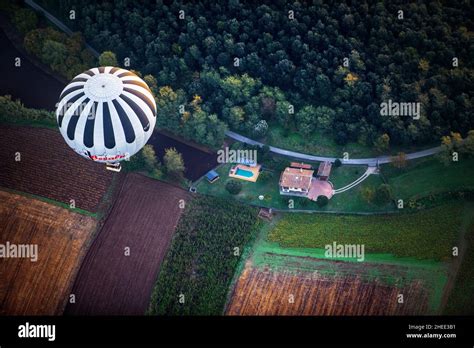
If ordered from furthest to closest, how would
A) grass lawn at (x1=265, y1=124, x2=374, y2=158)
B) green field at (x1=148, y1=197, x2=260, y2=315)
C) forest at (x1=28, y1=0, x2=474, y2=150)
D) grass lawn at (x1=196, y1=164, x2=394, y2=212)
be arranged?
grass lawn at (x1=265, y1=124, x2=374, y2=158) < forest at (x1=28, y1=0, x2=474, y2=150) < grass lawn at (x1=196, y1=164, x2=394, y2=212) < green field at (x1=148, y1=197, x2=260, y2=315)

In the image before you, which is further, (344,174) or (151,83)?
(151,83)

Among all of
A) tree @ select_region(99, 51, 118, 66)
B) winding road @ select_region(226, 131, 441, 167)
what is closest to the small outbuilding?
winding road @ select_region(226, 131, 441, 167)

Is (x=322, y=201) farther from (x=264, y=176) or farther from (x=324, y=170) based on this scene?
(x=264, y=176)

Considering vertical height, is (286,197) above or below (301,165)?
below

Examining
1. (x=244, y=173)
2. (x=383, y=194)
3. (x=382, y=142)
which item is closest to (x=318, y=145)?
(x=382, y=142)

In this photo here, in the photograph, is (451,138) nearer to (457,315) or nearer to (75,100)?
(457,315)

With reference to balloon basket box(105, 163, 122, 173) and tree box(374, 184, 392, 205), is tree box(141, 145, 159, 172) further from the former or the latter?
tree box(374, 184, 392, 205)
